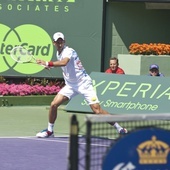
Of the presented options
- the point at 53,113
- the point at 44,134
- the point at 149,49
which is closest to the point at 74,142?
the point at 53,113

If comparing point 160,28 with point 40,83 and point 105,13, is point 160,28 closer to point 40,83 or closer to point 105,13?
point 105,13

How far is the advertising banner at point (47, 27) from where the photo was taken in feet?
52.4

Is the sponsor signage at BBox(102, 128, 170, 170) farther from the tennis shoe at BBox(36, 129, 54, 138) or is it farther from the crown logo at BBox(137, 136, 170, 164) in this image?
the tennis shoe at BBox(36, 129, 54, 138)


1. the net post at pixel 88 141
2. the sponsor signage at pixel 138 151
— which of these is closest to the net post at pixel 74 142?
the net post at pixel 88 141

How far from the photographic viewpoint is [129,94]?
13.3m

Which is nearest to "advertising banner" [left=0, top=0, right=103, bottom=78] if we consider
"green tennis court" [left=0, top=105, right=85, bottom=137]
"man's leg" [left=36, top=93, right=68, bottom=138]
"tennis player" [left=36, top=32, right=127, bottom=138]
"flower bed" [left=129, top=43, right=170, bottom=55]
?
"flower bed" [left=129, top=43, right=170, bottom=55]

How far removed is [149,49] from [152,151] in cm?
1105

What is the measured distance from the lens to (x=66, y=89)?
10.1m

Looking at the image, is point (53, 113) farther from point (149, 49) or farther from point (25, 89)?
point (149, 49)

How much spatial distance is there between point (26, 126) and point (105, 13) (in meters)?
5.22

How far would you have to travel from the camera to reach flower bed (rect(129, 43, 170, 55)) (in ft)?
51.2

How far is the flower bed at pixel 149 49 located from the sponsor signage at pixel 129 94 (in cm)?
215

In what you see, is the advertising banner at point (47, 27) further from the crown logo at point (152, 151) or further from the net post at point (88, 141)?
the net post at point (88, 141)

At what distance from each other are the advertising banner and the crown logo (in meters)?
11.3
